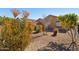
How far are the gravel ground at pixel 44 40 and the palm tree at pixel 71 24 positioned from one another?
0.05 m

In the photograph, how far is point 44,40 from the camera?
116 inches

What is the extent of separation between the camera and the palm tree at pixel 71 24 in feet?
9.59

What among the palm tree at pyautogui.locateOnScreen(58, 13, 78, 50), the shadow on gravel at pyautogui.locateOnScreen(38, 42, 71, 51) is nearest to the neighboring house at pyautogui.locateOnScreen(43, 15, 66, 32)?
the palm tree at pyautogui.locateOnScreen(58, 13, 78, 50)

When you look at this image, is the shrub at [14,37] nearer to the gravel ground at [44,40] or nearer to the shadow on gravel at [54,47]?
the gravel ground at [44,40]

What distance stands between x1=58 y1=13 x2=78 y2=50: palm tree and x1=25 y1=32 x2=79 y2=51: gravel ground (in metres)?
0.05

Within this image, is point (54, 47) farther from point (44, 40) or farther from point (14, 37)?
point (14, 37)

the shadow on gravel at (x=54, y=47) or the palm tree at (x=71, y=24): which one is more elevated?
the palm tree at (x=71, y=24)

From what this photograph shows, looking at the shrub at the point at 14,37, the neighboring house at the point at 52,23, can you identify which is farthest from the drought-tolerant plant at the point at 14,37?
the neighboring house at the point at 52,23

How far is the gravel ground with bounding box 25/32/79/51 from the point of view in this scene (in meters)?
2.93

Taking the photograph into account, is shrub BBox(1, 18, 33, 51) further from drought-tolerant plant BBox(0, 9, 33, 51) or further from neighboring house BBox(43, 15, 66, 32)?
neighboring house BBox(43, 15, 66, 32)

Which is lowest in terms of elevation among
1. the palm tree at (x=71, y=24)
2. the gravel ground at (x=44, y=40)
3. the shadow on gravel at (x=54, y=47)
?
the shadow on gravel at (x=54, y=47)

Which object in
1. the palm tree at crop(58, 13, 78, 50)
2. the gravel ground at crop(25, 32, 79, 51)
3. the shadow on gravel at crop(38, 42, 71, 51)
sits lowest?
the shadow on gravel at crop(38, 42, 71, 51)

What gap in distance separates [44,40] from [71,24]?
32 centimetres
